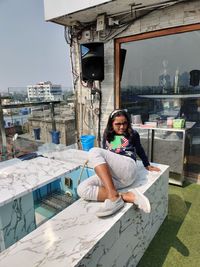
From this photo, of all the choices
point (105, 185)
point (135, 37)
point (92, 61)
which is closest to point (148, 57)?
point (135, 37)

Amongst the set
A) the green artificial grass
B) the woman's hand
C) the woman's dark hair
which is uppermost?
the woman's dark hair

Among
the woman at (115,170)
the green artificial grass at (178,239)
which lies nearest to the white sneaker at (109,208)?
the woman at (115,170)

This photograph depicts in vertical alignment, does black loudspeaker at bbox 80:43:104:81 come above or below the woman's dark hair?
above

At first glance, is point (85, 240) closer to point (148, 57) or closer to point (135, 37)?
point (148, 57)

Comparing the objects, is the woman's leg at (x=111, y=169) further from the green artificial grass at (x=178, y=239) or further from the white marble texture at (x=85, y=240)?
the green artificial grass at (x=178, y=239)

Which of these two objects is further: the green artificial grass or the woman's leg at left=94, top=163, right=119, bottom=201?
the green artificial grass

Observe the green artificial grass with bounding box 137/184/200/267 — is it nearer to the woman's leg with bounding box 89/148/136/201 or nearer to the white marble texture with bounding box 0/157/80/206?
the woman's leg with bounding box 89/148/136/201

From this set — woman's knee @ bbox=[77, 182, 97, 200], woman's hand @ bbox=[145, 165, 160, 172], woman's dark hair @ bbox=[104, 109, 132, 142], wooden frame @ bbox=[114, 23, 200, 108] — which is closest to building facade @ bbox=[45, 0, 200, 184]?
wooden frame @ bbox=[114, 23, 200, 108]

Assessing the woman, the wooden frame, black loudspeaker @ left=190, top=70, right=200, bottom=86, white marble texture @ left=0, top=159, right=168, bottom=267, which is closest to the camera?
white marble texture @ left=0, top=159, right=168, bottom=267

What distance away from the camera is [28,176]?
1825mm

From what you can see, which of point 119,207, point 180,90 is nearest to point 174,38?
point 180,90

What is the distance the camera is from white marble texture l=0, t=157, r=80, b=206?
1.51 metres

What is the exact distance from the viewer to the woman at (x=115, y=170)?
1.31 meters

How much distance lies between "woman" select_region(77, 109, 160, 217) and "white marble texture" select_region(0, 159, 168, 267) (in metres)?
0.07
